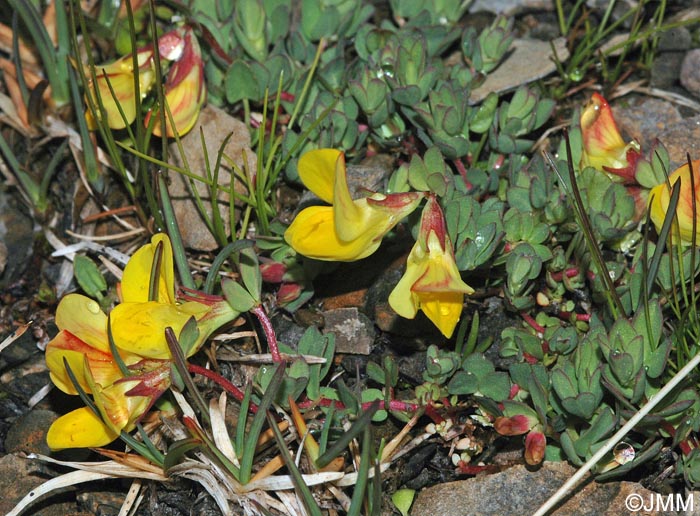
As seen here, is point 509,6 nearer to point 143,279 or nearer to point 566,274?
A: point 566,274

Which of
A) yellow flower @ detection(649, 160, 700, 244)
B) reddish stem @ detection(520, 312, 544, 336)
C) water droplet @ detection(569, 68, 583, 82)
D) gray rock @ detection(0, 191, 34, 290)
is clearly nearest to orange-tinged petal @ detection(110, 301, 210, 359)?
gray rock @ detection(0, 191, 34, 290)

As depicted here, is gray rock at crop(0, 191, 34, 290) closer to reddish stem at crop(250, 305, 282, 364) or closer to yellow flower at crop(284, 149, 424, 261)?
reddish stem at crop(250, 305, 282, 364)

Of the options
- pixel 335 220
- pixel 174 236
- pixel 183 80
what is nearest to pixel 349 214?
pixel 335 220

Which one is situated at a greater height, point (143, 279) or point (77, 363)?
point (143, 279)

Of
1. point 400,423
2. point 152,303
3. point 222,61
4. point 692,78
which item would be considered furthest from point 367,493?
point 692,78

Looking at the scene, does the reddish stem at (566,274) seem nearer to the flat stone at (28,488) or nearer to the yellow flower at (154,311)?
the yellow flower at (154,311)
